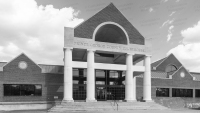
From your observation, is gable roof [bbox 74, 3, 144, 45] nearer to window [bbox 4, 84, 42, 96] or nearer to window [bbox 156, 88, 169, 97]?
window [bbox 4, 84, 42, 96]

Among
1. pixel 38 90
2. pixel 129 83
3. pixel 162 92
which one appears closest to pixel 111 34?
pixel 129 83

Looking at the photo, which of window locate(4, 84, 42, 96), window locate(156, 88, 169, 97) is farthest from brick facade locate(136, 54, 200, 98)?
window locate(4, 84, 42, 96)

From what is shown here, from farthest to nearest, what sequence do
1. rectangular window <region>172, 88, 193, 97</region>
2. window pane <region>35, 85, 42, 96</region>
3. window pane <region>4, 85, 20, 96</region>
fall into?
rectangular window <region>172, 88, 193, 97</region> < window pane <region>35, 85, 42, 96</region> < window pane <region>4, 85, 20, 96</region>

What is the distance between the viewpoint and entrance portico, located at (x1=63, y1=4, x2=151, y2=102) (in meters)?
29.1

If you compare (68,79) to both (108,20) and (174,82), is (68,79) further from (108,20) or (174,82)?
(174,82)

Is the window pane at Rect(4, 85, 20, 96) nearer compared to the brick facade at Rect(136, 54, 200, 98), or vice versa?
the window pane at Rect(4, 85, 20, 96)

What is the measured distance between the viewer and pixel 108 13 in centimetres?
3198

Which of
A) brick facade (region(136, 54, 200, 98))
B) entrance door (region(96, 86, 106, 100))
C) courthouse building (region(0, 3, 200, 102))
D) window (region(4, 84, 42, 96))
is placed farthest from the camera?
brick facade (region(136, 54, 200, 98))

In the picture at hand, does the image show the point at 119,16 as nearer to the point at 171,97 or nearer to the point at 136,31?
the point at 136,31

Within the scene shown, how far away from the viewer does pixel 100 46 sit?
31062mm

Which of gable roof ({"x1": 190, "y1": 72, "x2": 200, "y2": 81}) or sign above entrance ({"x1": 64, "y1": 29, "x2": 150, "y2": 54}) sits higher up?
sign above entrance ({"x1": 64, "y1": 29, "x2": 150, "y2": 54})

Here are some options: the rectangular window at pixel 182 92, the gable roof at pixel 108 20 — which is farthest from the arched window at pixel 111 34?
the rectangular window at pixel 182 92

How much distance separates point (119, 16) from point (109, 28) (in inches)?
103

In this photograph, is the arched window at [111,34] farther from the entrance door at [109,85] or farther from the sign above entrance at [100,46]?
the entrance door at [109,85]
